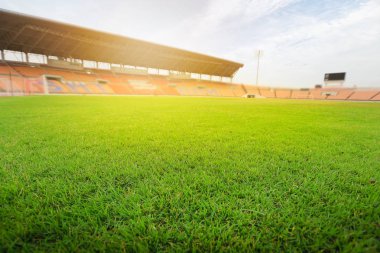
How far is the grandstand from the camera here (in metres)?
19.1

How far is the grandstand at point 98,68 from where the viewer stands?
19133 mm

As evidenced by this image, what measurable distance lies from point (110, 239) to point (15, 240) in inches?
16.7

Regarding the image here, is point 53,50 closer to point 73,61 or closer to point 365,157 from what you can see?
point 73,61

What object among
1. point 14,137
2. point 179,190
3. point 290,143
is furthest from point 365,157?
point 14,137

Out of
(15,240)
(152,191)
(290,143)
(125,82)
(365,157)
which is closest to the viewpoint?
(15,240)

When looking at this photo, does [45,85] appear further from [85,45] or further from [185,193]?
[185,193]

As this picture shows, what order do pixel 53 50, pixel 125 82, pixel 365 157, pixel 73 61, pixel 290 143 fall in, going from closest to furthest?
1. pixel 365 157
2. pixel 290 143
3. pixel 53 50
4. pixel 73 61
5. pixel 125 82

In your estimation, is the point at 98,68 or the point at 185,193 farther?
the point at 98,68

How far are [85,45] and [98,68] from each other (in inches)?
309

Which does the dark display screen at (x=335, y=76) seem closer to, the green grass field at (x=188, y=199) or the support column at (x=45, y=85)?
the green grass field at (x=188, y=199)

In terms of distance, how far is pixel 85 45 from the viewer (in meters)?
23.1

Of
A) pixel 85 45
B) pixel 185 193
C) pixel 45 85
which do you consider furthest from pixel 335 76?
pixel 45 85

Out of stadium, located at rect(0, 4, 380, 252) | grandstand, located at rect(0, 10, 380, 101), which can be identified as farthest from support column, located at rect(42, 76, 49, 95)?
stadium, located at rect(0, 4, 380, 252)

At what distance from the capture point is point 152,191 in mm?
1182
